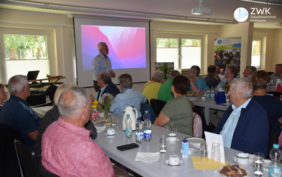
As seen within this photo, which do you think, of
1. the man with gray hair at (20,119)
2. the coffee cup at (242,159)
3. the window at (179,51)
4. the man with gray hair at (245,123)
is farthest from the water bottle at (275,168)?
the window at (179,51)

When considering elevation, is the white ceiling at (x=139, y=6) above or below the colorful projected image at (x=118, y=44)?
above

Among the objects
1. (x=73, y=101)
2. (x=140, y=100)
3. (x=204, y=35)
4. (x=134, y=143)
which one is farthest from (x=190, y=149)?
(x=204, y=35)

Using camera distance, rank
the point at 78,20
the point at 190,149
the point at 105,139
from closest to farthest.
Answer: the point at 190,149, the point at 105,139, the point at 78,20

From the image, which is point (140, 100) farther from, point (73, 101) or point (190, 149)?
point (73, 101)

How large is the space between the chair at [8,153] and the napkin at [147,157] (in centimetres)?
115

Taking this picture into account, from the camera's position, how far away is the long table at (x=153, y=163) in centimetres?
148

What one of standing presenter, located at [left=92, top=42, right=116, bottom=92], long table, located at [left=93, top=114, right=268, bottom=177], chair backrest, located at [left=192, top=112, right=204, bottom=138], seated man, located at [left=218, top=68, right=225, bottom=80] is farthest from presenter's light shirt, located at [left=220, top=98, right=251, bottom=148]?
seated man, located at [left=218, top=68, right=225, bottom=80]

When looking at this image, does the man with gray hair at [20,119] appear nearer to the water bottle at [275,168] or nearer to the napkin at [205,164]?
the napkin at [205,164]

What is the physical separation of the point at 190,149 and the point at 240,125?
508mm

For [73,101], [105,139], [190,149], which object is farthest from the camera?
[105,139]

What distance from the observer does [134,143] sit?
202cm

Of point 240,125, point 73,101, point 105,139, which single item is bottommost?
point 105,139

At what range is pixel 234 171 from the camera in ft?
4.68

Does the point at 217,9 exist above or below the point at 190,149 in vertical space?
above
